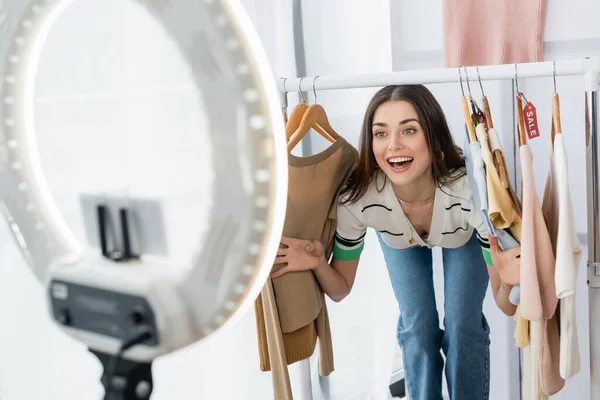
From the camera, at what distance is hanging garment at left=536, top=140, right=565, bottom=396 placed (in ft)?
3.80

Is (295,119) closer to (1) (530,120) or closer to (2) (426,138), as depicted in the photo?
(2) (426,138)

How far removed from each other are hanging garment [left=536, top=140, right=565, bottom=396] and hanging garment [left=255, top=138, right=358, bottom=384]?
40cm

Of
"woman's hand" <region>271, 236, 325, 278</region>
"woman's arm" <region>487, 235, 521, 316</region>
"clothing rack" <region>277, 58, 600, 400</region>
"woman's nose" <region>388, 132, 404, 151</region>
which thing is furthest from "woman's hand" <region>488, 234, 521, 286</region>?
"woman's hand" <region>271, 236, 325, 278</region>

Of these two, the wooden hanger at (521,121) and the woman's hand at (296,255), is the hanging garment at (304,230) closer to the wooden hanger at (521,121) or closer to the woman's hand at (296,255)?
the woman's hand at (296,255)

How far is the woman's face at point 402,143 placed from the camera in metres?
1.29

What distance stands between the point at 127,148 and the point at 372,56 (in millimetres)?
1676

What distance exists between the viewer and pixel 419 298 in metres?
1.61

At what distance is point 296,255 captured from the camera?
1300 mm

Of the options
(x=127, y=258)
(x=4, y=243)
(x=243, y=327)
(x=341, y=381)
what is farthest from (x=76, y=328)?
(x=341, y=381)

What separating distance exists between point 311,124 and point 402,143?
0.64 feet

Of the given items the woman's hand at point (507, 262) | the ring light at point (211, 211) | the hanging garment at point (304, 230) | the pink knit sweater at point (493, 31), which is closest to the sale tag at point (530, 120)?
the woman's hand at point (507, 262)

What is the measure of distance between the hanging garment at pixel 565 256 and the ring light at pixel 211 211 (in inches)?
34.7

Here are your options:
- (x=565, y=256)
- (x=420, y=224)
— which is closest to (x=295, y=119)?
(x=420, y=224)

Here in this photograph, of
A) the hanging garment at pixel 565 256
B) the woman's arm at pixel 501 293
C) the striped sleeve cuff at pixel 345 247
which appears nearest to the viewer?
the hanging garment at pixel 565 256
